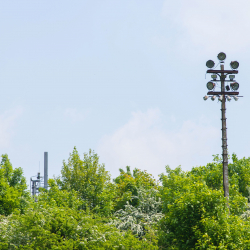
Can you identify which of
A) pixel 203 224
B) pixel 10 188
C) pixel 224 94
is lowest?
pixel 203 224

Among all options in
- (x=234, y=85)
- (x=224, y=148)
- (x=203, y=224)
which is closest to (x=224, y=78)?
(x=234, y=85)

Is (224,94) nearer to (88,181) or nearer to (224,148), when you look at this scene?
(224,148)

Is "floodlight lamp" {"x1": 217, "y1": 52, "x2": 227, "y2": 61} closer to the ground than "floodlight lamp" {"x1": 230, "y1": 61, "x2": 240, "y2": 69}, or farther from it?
farther from it

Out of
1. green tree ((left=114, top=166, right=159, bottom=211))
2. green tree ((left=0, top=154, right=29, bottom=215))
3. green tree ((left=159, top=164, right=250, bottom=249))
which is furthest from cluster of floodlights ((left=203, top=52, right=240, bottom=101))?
green tree ((left=0, top=154, right=29, bottom=215))

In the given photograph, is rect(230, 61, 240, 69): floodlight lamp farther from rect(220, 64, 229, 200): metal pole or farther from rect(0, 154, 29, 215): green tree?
rect(0, 154, 29, 215): green tree

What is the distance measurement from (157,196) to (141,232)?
179 inches

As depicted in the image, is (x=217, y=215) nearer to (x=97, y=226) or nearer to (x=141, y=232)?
(x=97, y=226)

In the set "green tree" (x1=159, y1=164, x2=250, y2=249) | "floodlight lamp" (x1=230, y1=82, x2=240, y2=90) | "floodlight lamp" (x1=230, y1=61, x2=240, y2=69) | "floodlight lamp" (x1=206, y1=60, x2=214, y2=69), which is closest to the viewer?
"green tree" (x1=159, y1=164, x2=250, y2=249)

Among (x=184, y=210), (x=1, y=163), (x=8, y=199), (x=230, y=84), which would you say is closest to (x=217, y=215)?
(x=184, y=210)

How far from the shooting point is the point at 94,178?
35.7 meters

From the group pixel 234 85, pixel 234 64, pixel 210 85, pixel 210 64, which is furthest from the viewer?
pixel 234 64

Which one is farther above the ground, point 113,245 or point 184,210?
point 184,210

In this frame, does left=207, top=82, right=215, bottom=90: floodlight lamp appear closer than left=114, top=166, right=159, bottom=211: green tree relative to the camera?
Yes

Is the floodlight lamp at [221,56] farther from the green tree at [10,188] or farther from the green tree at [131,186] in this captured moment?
the green tree at [10,188]
